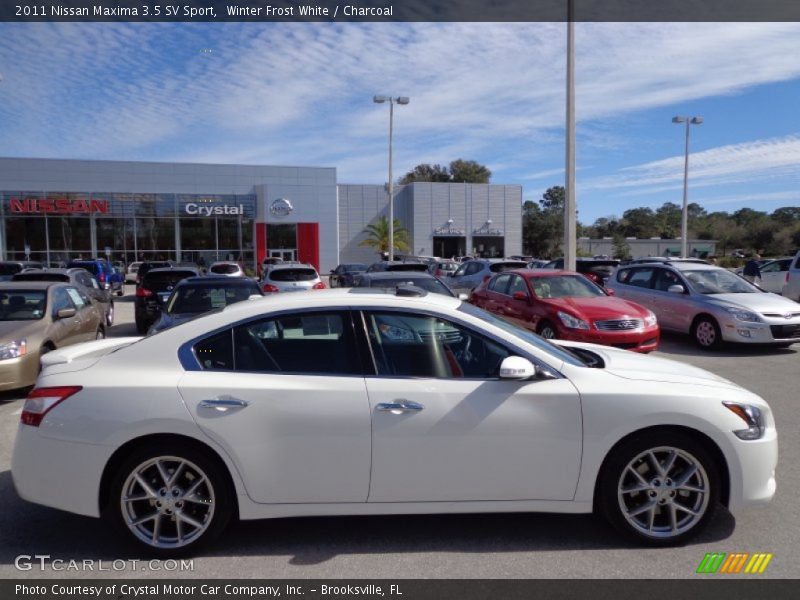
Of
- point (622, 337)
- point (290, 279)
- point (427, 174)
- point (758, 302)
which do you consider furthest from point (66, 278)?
point (427, 174)

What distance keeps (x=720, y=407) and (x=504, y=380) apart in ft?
4.26

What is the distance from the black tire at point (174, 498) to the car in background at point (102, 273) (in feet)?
66.7

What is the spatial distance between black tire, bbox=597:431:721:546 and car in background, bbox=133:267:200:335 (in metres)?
11.3

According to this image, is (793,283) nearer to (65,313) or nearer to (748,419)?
(748,419)

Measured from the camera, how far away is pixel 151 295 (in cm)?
1359

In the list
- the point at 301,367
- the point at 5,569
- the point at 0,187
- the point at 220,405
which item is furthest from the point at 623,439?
the point at 0,187

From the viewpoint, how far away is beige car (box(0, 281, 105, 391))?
24.0 feet

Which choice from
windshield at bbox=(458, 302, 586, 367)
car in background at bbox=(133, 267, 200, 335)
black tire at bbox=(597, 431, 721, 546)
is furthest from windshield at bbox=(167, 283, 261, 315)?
black tire at bbox=(597, 431, 721, 546)

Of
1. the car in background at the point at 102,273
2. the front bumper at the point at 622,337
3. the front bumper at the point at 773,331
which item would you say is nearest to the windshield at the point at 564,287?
the front bumper at the point at 622,337

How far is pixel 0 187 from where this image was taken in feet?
136

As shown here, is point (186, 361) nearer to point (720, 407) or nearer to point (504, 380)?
point (504, 380)

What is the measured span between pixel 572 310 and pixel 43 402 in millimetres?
7983

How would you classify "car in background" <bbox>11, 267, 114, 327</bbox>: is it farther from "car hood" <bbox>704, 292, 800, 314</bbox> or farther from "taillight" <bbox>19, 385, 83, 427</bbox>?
"car hood" <bbox>704, 292, 800, 314</bbox>

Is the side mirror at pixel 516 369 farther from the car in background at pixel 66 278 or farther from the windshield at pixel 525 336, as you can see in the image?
the car in background at pixel 66 278
